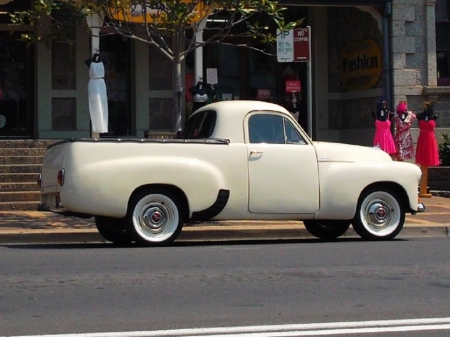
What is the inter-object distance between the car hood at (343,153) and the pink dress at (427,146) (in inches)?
212

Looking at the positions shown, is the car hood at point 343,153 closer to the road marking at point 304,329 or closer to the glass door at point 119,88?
the road marking at point 304,329

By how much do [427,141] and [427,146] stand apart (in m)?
0.10

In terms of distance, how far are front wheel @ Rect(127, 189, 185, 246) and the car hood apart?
191 centimetres

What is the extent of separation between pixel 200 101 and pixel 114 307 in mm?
10395

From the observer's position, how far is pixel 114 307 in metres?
7.55

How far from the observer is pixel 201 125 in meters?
12.4

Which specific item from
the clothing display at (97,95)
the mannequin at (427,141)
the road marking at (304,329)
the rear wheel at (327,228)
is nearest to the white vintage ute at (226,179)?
the rear wheel at (327,228)

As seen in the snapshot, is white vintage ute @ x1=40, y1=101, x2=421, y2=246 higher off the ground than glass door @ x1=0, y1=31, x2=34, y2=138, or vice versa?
glass door @ x1=0, y1=31, x2=34, y2=138

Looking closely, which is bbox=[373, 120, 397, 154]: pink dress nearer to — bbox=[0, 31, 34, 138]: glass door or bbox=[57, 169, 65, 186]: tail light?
bbox=[0, 31, 34, 138]: glass door

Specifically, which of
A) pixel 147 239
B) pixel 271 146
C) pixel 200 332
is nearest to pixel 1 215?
pixel 147 239

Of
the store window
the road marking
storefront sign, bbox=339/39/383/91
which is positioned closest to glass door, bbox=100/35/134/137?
storefront sign, bbox=339/39/383/91

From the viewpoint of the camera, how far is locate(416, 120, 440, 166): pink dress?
57.7 feet

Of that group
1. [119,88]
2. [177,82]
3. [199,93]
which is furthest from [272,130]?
[119,88]

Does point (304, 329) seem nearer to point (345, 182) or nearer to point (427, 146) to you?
point (345, 182)
